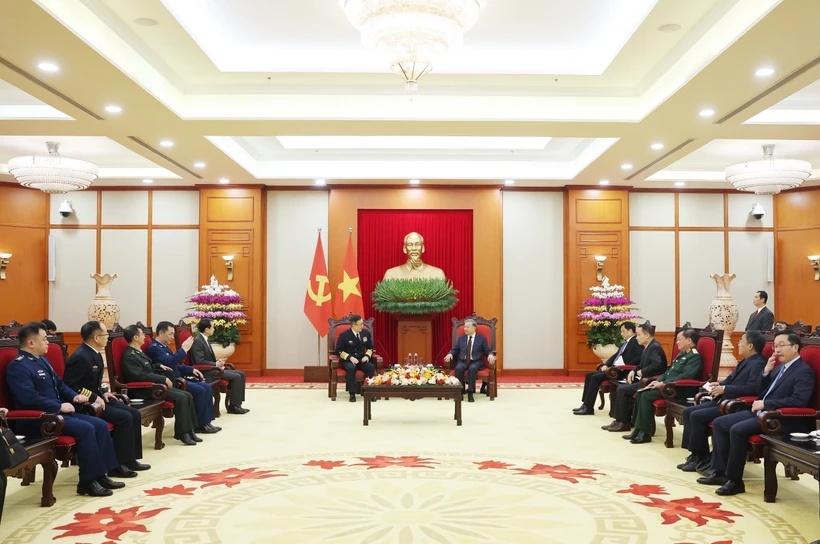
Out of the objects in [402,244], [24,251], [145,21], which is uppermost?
[145,21]

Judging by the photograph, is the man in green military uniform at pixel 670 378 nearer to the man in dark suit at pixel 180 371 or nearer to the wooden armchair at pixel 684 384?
the wooden armchair at pixel 684 384

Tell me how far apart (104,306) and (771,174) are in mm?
10618

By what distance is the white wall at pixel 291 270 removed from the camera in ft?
43.8

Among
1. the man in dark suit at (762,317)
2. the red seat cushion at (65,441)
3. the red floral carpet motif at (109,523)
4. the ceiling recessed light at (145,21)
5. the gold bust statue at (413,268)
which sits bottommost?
the red floral carpet motif at (109,523)

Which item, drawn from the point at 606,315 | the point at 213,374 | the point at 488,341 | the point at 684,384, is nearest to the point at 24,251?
the point at 213,374

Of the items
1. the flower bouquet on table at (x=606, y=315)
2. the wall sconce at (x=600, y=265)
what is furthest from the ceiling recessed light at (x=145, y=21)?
the wall sconce at (x=600, y=265)

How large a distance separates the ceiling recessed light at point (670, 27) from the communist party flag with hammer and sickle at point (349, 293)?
7145mm

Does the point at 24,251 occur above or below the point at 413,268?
above

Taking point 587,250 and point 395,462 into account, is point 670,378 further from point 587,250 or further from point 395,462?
point 587,250

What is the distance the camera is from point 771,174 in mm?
10484

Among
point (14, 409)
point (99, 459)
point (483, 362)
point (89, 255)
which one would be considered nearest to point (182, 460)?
point (99, 459)

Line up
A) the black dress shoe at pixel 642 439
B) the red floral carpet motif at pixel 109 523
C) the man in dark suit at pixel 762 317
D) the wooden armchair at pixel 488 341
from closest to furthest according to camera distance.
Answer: the red floral carpet motif at pixel 109 523, the black dress shoe at pixel 642 439, the wooden armchair at pixel 488 341, the man in dark suit at pixel 762 317

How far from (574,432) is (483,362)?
2.90 metres

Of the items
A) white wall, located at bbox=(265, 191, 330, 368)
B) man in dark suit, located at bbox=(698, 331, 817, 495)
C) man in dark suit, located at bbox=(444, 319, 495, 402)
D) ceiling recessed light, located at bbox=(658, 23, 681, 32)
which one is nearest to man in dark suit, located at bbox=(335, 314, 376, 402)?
man in dark suit, located at bbox=(444, 319, 495, 402)
